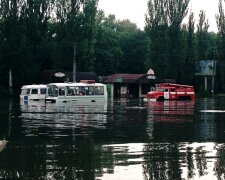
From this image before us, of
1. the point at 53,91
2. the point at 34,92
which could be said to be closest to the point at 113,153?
the point at 53,91

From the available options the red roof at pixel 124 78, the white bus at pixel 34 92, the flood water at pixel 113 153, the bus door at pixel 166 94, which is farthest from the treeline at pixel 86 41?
the flood water at pixel 113 153

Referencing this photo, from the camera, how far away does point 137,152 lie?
11.9m

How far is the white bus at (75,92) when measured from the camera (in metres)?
51.4

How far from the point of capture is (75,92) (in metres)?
52.4

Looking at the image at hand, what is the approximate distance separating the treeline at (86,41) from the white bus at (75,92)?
10665 mm

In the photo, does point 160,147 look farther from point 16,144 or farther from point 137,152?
point 16,144

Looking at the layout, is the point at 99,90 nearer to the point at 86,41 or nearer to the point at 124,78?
the point at 86,41

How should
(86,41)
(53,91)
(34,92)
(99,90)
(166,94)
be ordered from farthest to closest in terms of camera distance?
1. (86,41)
2. (166,94)
3. (34,92)
4. (99,90)
5. (53,91)

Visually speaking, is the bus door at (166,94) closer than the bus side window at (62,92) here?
No

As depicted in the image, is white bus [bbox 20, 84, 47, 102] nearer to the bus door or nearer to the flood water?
the bus door

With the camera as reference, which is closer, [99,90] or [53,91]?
[53,91]

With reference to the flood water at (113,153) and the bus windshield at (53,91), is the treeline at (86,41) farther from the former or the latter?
the flood water at (113,153)

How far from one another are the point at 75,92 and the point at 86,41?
1370 centimetres

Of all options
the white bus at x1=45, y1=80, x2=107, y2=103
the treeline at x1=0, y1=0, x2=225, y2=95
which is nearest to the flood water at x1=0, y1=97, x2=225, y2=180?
the white bus at x1=45, y1=80, x2=107, y2=103
